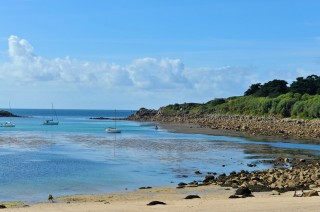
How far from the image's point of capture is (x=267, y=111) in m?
112

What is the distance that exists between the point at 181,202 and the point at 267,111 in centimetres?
9523

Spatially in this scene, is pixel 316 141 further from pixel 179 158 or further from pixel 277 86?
pixel 277 86

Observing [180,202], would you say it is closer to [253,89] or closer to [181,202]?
[181,202]

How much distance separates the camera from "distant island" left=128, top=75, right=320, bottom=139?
8100 centimetres

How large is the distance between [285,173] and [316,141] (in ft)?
107

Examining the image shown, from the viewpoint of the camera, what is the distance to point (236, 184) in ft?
85.0

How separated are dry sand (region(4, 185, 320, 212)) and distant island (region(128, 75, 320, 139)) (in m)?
45.6

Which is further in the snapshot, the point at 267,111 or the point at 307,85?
the point at 307,85

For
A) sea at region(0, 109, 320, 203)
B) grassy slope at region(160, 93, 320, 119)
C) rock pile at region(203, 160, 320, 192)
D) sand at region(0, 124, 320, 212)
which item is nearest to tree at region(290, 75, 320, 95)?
grassy slope at region(160, 93, 320, 119)

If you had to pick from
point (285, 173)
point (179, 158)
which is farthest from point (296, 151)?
point (285, 173)

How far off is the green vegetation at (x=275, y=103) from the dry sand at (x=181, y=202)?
7008 centimetres

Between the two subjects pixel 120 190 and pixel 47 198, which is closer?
pixel 47 198

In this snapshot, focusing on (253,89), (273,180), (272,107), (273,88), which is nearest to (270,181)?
(273,180)

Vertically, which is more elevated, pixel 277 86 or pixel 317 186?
pixel 277 86
